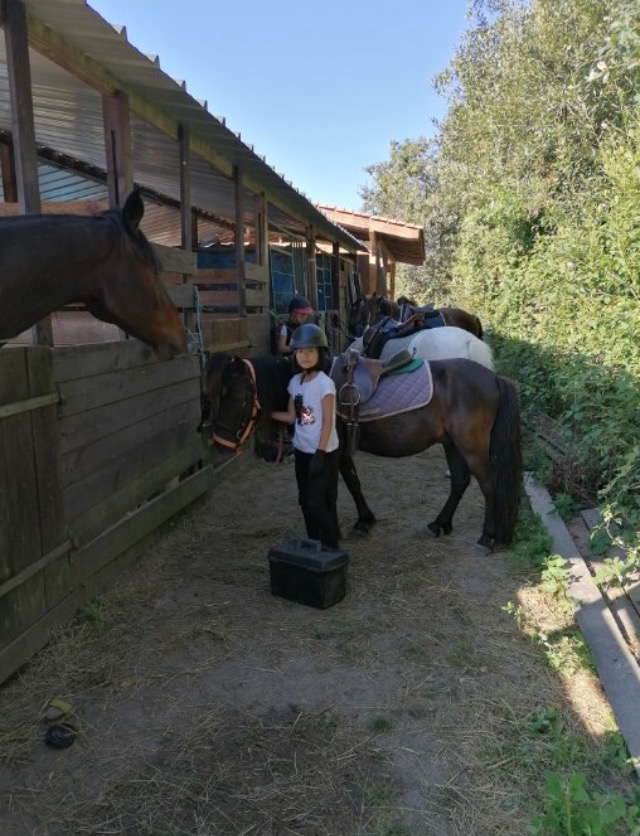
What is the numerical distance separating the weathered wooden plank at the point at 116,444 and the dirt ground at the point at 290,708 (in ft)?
2.60

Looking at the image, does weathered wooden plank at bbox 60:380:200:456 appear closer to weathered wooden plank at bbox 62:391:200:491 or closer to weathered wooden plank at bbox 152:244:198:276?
weathered wooden plank at bbox 62:391:200:491

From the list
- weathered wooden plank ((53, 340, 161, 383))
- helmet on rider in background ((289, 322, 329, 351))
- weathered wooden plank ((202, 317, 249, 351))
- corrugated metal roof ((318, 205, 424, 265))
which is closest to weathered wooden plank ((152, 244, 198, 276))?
weathered wooden plank ((202, 317, 249, 351))

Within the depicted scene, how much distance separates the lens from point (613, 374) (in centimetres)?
384

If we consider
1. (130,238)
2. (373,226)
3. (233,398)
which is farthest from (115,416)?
(373,226)

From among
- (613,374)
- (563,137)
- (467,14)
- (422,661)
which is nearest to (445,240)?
(467,14)

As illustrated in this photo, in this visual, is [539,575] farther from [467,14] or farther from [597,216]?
[467,14]

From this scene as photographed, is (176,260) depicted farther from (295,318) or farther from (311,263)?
(311,263)

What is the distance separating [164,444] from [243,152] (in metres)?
2.98

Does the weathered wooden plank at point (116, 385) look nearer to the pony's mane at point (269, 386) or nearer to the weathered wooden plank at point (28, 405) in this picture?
the weathered wooden plank at point (28, 405)

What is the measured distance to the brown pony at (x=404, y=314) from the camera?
316 inches

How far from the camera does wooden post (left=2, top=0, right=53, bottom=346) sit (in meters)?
2.71

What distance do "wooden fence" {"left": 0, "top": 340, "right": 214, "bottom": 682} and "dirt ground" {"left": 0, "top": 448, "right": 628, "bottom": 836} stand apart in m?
0.21

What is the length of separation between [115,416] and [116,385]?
0.63ft

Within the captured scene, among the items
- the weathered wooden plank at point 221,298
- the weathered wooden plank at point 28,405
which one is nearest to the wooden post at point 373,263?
the weathered wooden plank at point 221,298
